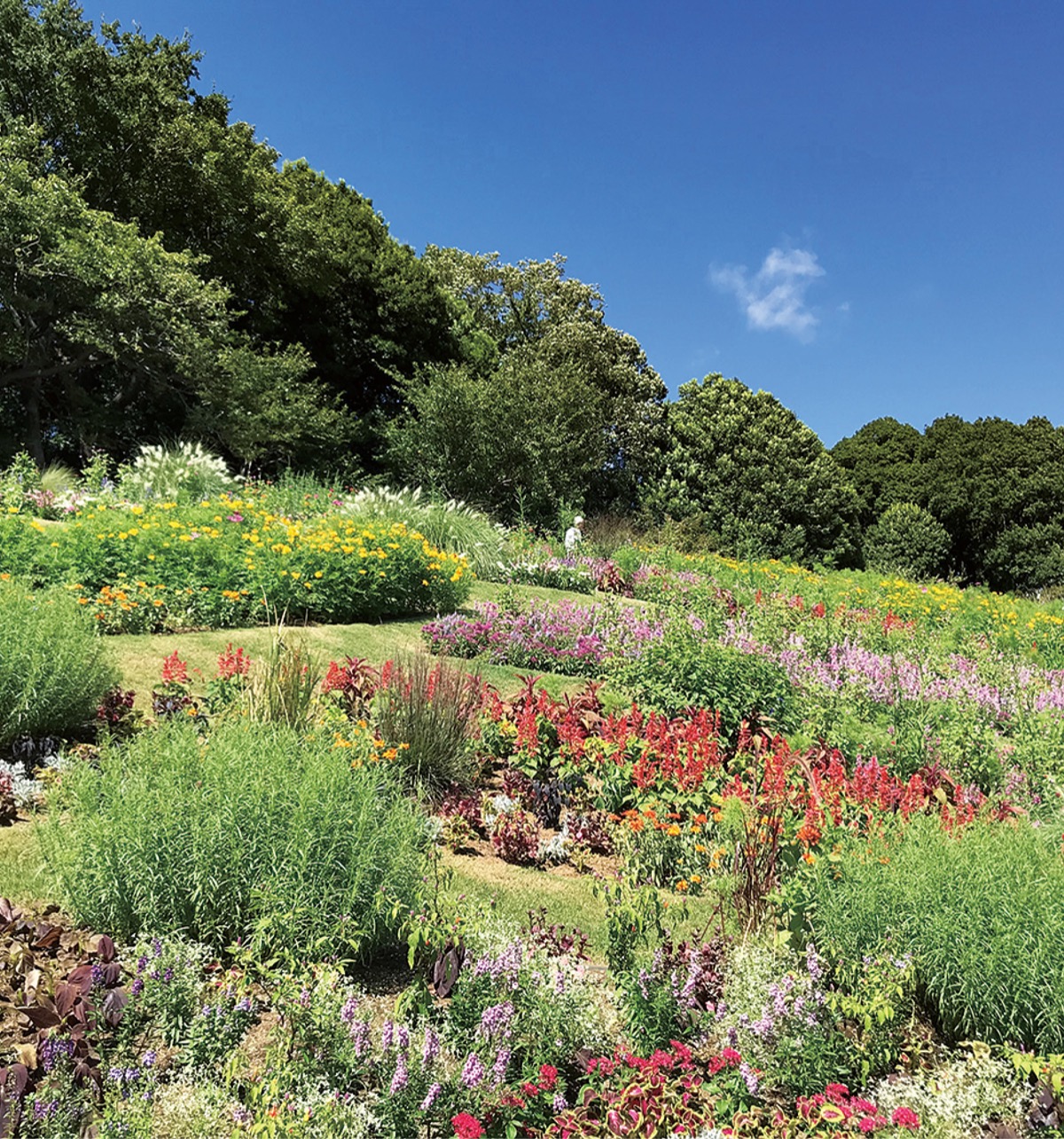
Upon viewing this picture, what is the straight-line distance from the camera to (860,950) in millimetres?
2619

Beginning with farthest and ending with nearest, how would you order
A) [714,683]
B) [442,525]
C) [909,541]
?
[909,541] < [442,525] < [714,683]

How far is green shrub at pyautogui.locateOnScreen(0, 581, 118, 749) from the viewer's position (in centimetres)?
406

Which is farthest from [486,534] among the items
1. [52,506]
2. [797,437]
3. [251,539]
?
[797,437]

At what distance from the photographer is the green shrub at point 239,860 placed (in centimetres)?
255

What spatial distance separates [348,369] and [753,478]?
40.4 feet

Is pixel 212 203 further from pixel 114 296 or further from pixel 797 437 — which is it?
pixel 797 437

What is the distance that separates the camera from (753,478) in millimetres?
23344

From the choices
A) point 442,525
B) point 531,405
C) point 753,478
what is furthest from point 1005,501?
point 442,525

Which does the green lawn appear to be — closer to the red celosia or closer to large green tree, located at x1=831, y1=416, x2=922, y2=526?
the red celosia

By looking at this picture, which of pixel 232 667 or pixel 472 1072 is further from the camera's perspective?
pixel 232 667

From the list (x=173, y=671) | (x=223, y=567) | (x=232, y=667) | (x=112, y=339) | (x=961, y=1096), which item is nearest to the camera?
(x=961, y=1096)

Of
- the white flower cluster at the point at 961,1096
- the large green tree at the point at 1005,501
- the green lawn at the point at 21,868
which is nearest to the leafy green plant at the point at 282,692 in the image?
the green lawn at the point at 21,868

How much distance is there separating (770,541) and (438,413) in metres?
10.4

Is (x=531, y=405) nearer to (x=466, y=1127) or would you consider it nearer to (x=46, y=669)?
(x=46, y=669)
